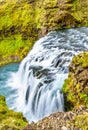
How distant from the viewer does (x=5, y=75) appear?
67.2 feet

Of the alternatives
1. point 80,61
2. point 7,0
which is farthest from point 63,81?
point 7,0

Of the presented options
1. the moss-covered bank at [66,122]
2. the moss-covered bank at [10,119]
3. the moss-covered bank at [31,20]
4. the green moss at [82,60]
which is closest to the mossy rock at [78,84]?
the green moss at [82,60]

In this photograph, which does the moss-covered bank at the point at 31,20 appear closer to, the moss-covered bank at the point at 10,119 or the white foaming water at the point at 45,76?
the white foaming water at the point at 45,76

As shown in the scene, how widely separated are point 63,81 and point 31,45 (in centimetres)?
1021

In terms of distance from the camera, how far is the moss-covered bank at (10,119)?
5.96m

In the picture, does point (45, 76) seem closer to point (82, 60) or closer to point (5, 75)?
point (82, 60)

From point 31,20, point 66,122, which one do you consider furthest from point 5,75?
point 66,122

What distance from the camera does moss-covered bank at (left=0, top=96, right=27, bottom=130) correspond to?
19.5ft

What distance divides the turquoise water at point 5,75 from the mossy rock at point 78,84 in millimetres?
5813

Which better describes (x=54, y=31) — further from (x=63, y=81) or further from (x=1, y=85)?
(x=63, y=81)

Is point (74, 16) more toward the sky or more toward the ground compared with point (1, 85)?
more toward the sky

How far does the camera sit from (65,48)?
18578 mm

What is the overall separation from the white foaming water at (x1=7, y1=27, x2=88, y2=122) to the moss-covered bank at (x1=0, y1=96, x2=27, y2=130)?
460 cm

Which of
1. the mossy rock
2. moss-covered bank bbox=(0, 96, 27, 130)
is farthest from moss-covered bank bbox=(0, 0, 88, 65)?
moss-covered bank bbox=(0, 96, 27, 130)
